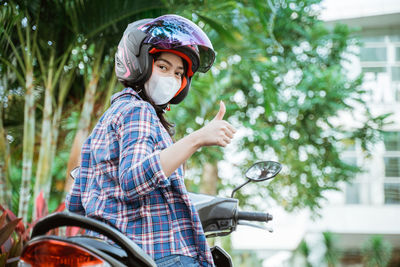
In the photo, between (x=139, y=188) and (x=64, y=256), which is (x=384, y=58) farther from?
(x=64, y=256)

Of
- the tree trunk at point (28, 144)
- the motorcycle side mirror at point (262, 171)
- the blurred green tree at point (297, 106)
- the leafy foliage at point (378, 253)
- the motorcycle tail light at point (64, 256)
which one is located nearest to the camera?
the motorcycle tail light at point (64, 256)

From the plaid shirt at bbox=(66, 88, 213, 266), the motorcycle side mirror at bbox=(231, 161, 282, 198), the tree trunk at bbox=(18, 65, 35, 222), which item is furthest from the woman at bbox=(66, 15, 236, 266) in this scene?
the tree trunk at bbox=(18, 65, 35, 222)

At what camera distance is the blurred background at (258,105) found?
397cm

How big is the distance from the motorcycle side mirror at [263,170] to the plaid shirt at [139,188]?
505 millimetres

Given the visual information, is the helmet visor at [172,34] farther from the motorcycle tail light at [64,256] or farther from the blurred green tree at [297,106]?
the blurred green tree at [297,106]

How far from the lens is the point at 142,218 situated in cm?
133

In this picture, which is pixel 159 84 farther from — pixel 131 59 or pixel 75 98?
pixel 75 98

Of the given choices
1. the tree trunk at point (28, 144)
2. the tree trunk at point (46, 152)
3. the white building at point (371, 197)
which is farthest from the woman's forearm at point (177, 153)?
the white building at point (371, 197)

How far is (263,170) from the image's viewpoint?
1895 millimetres

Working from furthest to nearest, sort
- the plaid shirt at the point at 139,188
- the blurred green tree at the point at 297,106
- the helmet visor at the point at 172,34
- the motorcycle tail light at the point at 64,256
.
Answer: the blurred green tree at the point at 297,106 < the helmet visor at the point at 172,34 < the plaid shirt at the point at 139,188 < the motorcycle tail light at the point at 64,256

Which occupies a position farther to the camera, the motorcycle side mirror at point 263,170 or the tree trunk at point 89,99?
the tree trunk at point 89,99

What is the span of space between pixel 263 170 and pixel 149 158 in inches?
30.7

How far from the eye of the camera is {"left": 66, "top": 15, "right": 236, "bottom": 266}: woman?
1249mm

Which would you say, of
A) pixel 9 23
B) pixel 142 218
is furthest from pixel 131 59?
pixel 9 23
